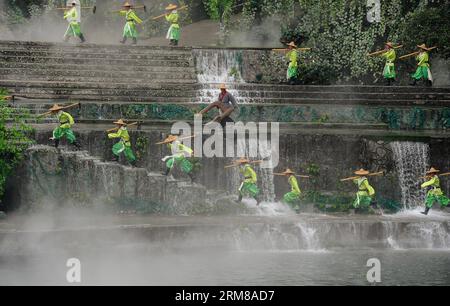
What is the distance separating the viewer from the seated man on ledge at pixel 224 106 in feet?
78.0

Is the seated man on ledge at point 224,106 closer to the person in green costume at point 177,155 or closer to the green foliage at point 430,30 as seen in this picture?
the person in green costume at point 177,155

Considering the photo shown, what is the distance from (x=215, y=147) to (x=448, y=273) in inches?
283

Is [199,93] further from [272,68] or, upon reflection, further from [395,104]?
[395,104]

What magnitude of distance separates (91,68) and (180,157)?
637cm

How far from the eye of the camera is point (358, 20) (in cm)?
3175

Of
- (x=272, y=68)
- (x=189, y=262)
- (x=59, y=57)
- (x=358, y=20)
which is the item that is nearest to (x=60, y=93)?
(x=59, y=57)

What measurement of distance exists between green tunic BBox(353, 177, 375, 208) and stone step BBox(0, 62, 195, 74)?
7443 mm

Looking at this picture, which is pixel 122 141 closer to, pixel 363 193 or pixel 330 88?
pixel 363 193

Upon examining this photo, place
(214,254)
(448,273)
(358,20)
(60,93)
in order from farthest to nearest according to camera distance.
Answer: (358,20) < (60,93) < (214,254) < (448,273)

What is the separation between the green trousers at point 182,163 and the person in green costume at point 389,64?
8.54m

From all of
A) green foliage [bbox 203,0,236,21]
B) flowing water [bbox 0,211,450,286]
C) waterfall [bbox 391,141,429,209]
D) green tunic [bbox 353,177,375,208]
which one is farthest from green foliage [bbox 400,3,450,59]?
flowing water [bbox 0,211,450,286]

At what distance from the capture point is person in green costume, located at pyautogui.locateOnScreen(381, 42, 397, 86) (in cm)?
2841

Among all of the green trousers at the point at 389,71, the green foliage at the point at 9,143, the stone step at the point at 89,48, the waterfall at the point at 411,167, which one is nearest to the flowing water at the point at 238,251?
the green foliage at the point at 9,143

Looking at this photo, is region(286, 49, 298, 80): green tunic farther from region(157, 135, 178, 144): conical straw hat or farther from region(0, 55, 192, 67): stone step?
region(157, 135, 178, 144): conical straw hat
